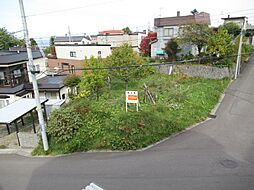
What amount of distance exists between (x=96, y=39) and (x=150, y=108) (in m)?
37.1

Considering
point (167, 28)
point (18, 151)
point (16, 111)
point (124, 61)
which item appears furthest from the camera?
point (167, 28)

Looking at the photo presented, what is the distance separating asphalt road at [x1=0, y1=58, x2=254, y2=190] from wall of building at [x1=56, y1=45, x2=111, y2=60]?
726 inches

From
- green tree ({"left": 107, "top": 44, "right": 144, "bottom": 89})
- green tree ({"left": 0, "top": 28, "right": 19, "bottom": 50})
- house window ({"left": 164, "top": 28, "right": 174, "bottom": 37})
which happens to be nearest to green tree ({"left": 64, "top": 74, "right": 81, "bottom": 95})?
green tree ({"left": 107, "top": 44, "right": 144, "bottom": 89})

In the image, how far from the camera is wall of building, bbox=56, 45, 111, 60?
2733cm

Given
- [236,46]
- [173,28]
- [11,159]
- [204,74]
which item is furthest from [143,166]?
[173,28]

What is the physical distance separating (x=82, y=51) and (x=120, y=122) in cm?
1891

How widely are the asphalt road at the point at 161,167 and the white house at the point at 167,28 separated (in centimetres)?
1993

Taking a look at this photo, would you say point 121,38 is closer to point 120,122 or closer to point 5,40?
point 5,40

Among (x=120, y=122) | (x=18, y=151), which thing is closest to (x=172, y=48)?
(x=120, y=122)

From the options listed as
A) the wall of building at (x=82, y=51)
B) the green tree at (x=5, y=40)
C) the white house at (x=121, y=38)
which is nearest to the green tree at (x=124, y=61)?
the wall of building at (x=82, y=51)

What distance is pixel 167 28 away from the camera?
98.5 feet

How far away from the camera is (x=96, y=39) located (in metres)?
46.7

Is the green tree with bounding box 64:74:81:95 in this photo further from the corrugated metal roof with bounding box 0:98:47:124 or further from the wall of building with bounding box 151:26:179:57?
the wall of building with bounding box 151:26:179:57

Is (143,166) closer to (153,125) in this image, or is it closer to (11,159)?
(153,125)
